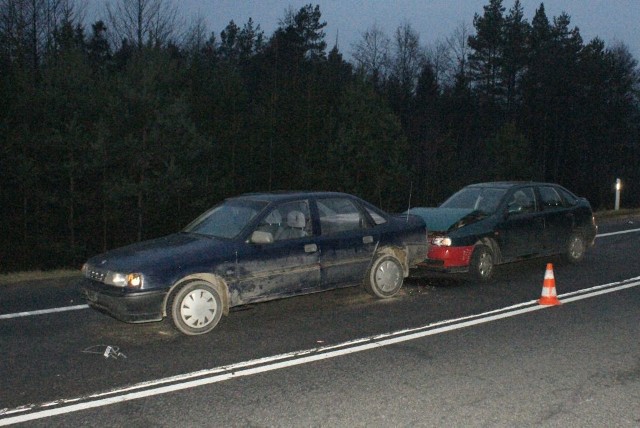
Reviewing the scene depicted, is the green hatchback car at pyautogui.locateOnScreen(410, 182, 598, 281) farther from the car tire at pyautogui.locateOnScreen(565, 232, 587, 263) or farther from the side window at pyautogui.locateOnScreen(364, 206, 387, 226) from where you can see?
the side window at pyautogui.locateOnScreen(364, 206, 387, 226)

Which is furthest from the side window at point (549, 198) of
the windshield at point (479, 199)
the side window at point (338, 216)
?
the side window at point (338, 216)

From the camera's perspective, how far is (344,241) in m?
9.11

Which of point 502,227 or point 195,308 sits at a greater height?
point 502,227

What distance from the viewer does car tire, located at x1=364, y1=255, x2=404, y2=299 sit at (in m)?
9.48

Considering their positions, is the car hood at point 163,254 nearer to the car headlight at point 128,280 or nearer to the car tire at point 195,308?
the car headlight at point 128,280

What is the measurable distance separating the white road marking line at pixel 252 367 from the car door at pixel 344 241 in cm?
152

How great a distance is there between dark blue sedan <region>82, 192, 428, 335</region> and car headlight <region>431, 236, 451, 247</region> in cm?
71

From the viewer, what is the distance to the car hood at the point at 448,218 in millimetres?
11023

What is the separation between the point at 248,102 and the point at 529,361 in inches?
1416

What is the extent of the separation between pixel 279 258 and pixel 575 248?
6.95 metres

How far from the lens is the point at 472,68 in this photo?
6788 centimetres

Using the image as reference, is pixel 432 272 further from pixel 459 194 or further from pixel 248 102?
pixel 248 102

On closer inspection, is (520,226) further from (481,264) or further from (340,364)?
(340,364)

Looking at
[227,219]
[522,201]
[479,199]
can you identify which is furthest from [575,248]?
[227,219]
